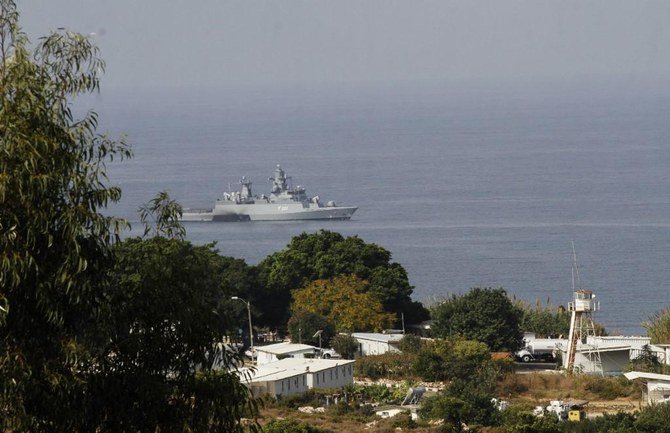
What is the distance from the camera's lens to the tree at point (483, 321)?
39.7 metres

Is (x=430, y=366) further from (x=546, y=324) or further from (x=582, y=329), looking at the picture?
(x=546, y=324)

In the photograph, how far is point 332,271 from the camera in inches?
1822

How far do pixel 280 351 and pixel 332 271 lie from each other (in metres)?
8.77

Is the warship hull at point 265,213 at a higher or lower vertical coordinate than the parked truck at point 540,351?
higher

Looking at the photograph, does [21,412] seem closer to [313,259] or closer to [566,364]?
[566,364]

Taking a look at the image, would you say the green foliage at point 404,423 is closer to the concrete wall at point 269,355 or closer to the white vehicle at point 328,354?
the concrete wall at point 269,355

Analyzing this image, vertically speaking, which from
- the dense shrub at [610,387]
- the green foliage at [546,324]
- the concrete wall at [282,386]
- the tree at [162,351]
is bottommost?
the dense shrub at [610,387]

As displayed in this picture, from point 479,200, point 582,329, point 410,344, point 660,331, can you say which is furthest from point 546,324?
point 479,200

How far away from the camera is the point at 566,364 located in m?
37.7

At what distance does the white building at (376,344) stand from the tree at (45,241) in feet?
94.9

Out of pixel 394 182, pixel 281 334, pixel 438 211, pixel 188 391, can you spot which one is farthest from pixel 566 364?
pixel 394 182

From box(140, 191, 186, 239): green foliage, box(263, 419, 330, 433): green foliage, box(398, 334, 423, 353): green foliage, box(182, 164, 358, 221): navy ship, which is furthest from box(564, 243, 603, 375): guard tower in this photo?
box(182, 164, 358, 221): navy ship

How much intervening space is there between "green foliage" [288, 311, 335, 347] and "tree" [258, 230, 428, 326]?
2908mm

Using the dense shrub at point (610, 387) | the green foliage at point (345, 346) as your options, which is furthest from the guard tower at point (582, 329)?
the green foliage at point (345, 346)
